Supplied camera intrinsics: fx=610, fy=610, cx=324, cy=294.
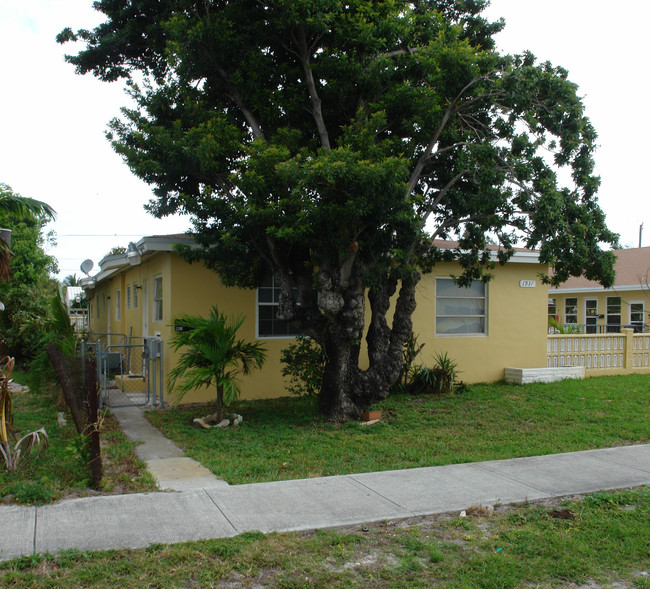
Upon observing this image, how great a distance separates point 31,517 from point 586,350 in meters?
14.0

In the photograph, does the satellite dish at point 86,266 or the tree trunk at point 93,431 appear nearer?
the tree trunk at point 93,431

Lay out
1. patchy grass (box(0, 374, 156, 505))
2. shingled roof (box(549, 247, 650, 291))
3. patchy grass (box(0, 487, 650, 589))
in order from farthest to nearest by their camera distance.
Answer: shingled roof (box(549, 247, 650, 291)) → patchy grass (box(0, 374, 156, 505)) → patchy grass (box(0, 487, 650, 589))

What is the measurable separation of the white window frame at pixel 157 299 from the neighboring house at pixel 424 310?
0.02 meters

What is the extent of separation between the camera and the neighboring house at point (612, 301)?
77.9 feet

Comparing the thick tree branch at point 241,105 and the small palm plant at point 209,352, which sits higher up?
the thick tree branch at point 241,105

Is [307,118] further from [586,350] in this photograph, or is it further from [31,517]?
[586,350]

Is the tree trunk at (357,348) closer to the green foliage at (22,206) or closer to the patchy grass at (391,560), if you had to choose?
the patchy grass at (391,560)

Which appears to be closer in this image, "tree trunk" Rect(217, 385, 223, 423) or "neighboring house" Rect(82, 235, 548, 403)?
"tree trunk" Rect(217, 385, 223, 423)

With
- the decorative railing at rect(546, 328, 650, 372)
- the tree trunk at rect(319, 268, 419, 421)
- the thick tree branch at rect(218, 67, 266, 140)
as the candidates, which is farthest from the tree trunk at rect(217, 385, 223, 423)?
the decorative railing at rect(546, 328, 650, 372)

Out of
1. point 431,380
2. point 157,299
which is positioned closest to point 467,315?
point 431,380

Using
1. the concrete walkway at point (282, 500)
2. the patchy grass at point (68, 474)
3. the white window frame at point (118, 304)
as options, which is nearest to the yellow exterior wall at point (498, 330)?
the concrete walkway at point (282, 500)

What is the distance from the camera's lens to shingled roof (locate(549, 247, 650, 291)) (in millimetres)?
23750

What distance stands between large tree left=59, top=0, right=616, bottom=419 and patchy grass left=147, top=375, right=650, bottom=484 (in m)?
0.90

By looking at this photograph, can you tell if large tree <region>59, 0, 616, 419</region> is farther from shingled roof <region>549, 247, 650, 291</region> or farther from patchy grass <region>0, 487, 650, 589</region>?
shingled roof <region>549, 247, 650, 291</region>
